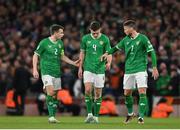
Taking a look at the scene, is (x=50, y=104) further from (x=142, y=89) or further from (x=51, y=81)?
(x=142, y=89)

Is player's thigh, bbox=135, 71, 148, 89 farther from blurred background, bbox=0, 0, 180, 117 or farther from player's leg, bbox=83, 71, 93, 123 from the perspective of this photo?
blurred background, bbox=0, 0, 180, 117

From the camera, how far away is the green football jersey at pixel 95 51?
2012cm

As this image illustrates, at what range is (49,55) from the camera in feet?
66.3

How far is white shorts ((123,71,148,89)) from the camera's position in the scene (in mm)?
19203

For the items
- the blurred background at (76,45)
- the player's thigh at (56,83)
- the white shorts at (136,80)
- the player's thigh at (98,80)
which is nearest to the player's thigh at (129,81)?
the white shorts at (136,80)

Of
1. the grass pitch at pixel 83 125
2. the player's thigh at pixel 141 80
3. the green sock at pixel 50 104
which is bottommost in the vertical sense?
the grass pitch at pixel 83 125

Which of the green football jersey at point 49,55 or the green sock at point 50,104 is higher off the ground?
the green football jersey at point 49,55

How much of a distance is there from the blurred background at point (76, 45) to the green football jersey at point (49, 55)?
670 centimetres

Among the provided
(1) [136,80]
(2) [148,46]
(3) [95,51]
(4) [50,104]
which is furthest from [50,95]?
(2) [148,46]

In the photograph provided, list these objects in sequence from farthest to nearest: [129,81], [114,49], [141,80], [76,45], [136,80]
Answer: [76,45]
[114,49]
[129,81]
[136,80]
[141,80]

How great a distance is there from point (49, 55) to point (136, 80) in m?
2.43

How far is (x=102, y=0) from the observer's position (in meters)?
34.2

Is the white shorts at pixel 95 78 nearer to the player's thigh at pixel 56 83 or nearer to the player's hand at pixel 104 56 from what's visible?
the player's hand at pixel 104 56

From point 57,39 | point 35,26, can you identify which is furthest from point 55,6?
point 57,39
